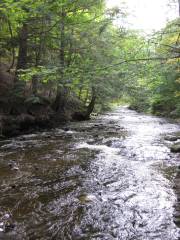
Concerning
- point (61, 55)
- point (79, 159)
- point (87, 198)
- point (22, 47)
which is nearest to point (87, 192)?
point (87, 198)

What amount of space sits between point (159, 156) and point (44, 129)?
8491 millimetres

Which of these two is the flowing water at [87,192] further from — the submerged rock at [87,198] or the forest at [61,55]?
the forest at [61,55]

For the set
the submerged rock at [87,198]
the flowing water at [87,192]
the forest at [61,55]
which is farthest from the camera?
the forest at [61,55]

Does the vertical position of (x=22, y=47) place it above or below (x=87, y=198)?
above

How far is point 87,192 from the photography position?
6.75m

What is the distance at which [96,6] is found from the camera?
17.9 m

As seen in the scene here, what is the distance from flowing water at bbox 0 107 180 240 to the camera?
16.5ft

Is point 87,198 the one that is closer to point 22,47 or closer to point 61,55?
point 22,47

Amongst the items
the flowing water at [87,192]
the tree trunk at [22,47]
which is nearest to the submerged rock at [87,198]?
the flowing water at [87,192]

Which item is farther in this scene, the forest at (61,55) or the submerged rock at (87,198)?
the forest at (61,55)

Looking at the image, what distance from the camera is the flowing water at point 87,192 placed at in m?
5.02

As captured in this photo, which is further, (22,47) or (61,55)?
(61,55)

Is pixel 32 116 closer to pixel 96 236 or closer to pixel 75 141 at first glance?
pixel 75 141

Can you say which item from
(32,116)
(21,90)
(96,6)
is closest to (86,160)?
(21,90)
